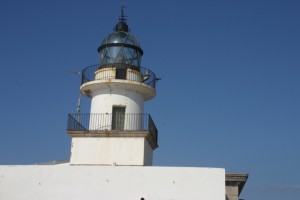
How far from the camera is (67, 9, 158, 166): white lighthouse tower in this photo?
17.2 meters

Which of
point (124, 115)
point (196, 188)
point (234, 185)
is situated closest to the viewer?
point (196, 188)

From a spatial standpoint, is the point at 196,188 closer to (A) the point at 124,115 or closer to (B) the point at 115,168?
(B) the point at 115,168

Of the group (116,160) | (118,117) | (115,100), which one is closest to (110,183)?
(116,160)

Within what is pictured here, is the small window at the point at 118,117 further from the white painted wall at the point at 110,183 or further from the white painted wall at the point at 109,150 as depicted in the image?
the white painted wall at the point at 110,183

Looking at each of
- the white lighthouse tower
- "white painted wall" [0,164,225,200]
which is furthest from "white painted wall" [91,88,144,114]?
"white painted wall" [0,164,225,200]

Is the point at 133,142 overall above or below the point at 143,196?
above

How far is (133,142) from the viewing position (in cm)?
1722

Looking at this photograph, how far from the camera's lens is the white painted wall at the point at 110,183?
15.9m

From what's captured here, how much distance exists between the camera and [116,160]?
17.2 metres

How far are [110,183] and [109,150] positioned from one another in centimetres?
153

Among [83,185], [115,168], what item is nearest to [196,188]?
[115,168]

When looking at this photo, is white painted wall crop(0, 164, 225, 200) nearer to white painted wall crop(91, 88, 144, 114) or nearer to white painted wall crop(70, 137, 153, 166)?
white painted wall crop(70, 137, 153, 166)

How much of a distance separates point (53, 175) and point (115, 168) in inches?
82.5

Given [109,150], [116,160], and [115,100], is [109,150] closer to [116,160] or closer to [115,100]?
[116,160]
